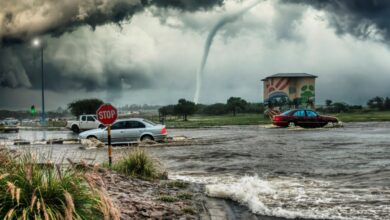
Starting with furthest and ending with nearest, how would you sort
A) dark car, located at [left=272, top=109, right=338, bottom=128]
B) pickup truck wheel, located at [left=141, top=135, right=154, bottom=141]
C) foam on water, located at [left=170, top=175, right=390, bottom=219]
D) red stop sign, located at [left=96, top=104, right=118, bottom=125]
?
1. dark car, located at [left=272, top=109, right=338, bottom=128]
2. pickup truck wheel, located at [left=141, top=135, right=154, bottom=141]
3. red stop sign, located at [left=96, top=104, right=118, bottom=125]
4. foam on water, located at [left=170, top=175, right=390, bottom=219]

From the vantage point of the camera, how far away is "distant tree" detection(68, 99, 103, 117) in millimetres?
105188

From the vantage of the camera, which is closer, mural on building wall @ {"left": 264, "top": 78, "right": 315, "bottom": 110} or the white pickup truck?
the white pickup truck

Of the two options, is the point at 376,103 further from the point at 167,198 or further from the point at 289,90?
the point at 167,198

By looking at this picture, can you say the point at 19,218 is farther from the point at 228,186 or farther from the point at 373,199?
the point at 373,199

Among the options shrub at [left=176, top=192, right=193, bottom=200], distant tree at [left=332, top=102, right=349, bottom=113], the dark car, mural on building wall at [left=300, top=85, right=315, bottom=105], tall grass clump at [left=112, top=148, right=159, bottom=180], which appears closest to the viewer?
shrub at [left=176, top=192, right=193, bottom=200]

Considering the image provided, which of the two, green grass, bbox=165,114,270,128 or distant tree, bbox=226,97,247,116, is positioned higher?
distant tree, bbox=226,97,247,116

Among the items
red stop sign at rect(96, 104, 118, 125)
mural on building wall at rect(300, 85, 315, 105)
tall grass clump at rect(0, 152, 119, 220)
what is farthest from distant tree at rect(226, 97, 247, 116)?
tall grass clump at rect(0, 152, 119, 220)

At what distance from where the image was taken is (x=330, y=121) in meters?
40.7

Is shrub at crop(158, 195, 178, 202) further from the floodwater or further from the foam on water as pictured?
the foam on water

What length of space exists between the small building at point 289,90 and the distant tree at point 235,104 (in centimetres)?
4980

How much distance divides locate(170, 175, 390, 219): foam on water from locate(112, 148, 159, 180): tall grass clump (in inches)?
53.8

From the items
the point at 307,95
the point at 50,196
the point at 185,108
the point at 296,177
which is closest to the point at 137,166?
the point at 296,177

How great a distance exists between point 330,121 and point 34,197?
125 ft

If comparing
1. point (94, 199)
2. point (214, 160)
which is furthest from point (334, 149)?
point (94, 199)
